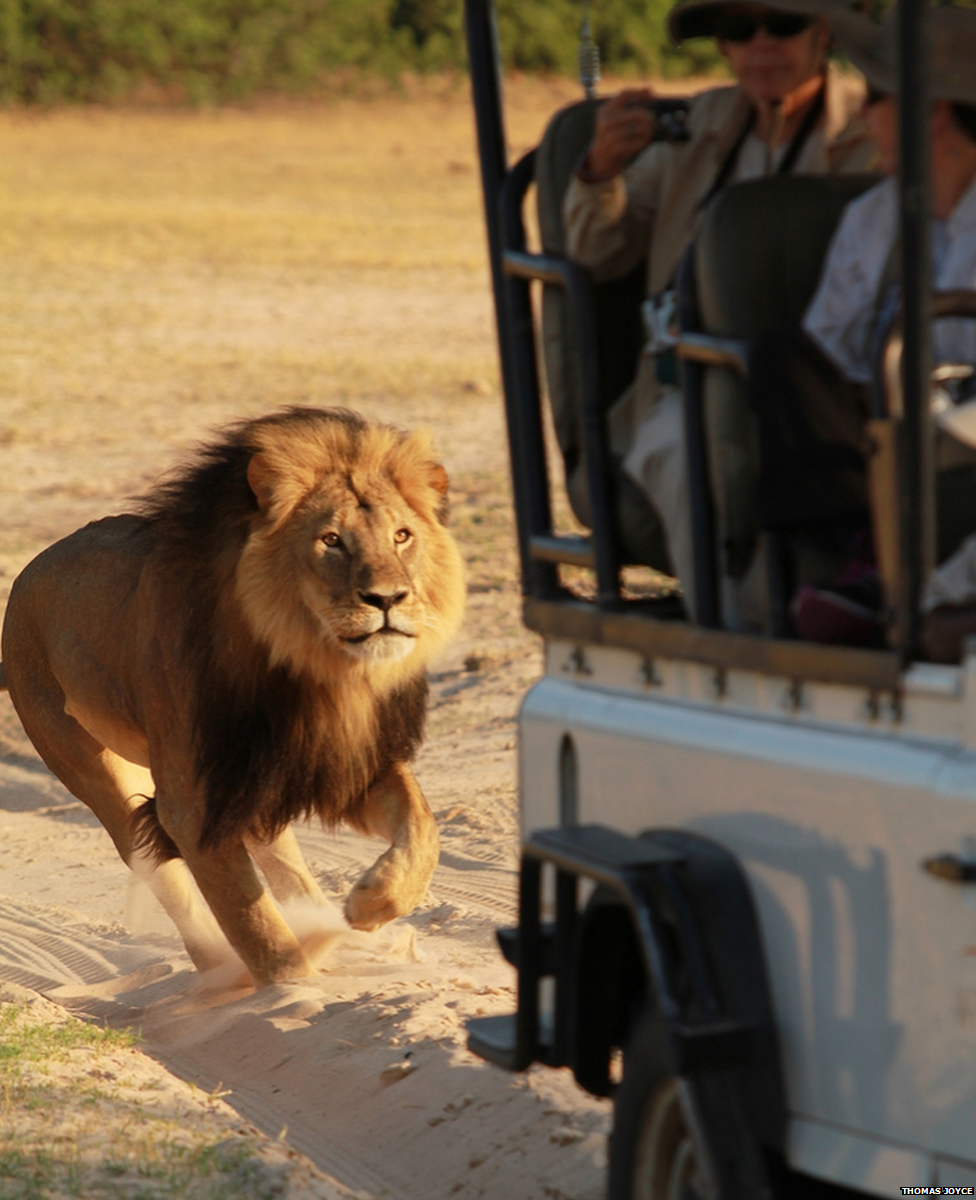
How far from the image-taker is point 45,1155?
352cm

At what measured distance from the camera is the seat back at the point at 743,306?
2725 mm

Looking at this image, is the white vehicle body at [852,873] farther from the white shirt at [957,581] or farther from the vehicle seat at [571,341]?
the vehicle seat at [571,341]

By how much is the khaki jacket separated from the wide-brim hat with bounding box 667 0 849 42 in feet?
0.39

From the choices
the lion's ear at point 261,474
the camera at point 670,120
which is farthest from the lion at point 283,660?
the camera at point 670,120

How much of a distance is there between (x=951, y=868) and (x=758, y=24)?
1.65 meters

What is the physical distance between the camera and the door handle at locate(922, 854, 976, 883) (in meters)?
2.17

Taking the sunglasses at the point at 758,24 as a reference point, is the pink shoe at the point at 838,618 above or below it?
below

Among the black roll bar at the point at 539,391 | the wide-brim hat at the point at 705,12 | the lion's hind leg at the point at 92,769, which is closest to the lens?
the black roll bar at the point at 539,391

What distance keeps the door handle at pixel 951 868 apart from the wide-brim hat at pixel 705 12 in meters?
1.44

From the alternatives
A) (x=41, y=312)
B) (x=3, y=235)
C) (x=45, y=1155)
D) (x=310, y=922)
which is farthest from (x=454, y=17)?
(x=45, y=1155)

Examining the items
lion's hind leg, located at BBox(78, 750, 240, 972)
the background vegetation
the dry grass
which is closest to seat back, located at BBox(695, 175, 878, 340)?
the dry grass

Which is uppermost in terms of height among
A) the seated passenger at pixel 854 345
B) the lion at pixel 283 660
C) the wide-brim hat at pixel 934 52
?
the wide-brim hat at pixel 934 52

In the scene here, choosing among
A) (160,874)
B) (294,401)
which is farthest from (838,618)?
(294,401)

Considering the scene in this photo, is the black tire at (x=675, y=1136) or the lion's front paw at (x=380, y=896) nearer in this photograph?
the black tire at (x=675, y=1136)
